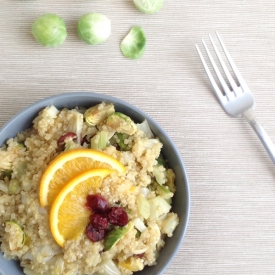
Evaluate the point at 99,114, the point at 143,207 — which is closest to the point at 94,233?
the point at 143,207

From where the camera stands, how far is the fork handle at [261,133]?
5.86 feet

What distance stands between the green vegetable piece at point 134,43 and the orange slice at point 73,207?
53 centimetres

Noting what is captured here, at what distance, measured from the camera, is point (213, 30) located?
1861mm

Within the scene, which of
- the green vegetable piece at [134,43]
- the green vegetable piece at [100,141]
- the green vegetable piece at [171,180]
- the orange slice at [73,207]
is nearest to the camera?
the orange slice at [73,207]

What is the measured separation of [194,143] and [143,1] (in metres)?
0.59

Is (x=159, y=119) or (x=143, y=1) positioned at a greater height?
(x=143, y=1)

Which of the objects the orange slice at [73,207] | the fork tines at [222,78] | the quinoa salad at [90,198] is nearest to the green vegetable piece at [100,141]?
the quinoa salad at [90,198]

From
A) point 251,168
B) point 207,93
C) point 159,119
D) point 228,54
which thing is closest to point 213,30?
point 228,54

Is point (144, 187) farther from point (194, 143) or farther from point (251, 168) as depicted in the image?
point (251, 168)

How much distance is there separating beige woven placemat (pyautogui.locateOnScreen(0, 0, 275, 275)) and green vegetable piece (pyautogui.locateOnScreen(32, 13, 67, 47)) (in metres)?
0.06

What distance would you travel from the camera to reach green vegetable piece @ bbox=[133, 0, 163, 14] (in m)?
1.77

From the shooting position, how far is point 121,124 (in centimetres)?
158

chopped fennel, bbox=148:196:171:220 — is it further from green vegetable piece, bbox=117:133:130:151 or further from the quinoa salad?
green vegetable piece, bbox=117:133:130:151

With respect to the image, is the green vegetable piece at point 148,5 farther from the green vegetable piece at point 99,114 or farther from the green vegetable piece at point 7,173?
the green vegetable piece at point 7,173
